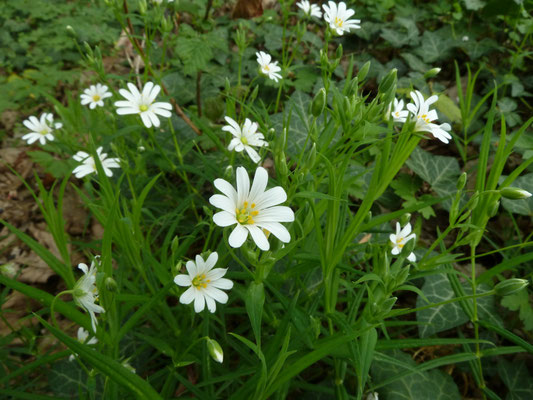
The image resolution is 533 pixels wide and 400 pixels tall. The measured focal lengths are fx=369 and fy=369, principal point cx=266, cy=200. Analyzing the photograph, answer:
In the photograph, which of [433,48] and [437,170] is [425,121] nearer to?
[437,170]

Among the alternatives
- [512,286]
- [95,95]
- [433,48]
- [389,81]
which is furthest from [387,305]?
[433,48]

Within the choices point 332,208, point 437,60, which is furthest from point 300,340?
point 437,60

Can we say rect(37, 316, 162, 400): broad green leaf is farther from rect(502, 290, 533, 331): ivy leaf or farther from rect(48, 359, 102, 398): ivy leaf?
rect(502, 290, 533, 331): ivy leaf

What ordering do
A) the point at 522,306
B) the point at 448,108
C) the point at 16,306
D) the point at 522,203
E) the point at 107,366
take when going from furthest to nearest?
the point at 448,108 < the point at 16,306 < the point at 522,203 < the point at 522,306 < the point at 107,366

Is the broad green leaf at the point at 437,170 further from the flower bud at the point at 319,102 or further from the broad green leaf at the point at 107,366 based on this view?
the broad green leaf at the point at 107,366

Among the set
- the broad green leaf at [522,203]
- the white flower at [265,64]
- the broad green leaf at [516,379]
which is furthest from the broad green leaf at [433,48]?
the broad green leaf at [516,379]

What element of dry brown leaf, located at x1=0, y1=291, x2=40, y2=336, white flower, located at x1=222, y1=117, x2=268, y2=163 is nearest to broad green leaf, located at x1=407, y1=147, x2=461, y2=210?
white flower, located at x1=222, y1=117, x2=268, y2=163
